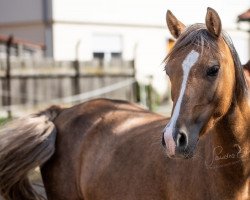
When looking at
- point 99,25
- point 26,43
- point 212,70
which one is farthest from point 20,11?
point 212,70

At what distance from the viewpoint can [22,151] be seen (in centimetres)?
441

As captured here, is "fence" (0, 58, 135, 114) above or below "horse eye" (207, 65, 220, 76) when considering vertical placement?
below

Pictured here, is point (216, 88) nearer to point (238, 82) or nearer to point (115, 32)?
point (238, 82)

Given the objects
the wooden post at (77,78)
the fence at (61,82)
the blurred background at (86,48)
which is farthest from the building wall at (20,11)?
the wooden post at (77,78)

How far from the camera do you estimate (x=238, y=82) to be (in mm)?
2920

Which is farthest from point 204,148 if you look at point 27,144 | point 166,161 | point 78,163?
point 27,144

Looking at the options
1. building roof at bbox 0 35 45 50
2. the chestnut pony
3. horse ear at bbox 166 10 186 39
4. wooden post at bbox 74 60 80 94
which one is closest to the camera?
the chestnut pony

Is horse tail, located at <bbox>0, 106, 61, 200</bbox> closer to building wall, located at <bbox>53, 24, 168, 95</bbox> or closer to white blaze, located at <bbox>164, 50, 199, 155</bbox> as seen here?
white blaze, located at <bbox>164, 50, 199, 155</bbox>

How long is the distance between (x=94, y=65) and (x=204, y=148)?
10590 millimetres

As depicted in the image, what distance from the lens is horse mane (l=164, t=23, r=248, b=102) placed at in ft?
9.11

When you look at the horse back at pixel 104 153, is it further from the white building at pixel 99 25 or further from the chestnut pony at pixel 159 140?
the white building at pixel 99 25

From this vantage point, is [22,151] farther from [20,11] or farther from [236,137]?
[20,11]

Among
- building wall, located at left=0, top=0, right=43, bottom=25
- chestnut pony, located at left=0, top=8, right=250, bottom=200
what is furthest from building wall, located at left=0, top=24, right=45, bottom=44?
chestnut pony, located at left=0, top=8, right=250, bottom=200

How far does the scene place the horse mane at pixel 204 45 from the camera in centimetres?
278
